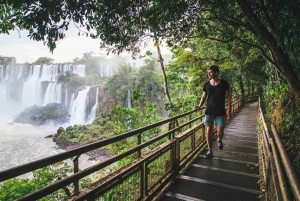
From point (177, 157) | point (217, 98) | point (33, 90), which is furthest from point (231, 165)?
point (33, 90)

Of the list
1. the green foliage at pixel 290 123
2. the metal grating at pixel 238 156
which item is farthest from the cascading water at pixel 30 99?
the green foliage at pixel 290 123

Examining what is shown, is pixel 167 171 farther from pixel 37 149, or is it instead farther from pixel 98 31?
pixel 37 149

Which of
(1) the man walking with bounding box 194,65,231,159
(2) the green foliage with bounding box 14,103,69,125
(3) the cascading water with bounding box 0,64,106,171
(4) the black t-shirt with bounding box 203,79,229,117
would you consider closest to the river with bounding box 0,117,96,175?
(3) the cascading water with bounding box 0,64,106,171

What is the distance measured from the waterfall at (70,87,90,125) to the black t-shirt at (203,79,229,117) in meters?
37.2

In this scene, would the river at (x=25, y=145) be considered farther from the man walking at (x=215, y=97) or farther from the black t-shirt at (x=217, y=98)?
the black t-shirt at (x=217, y=98)

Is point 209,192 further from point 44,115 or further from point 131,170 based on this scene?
point 44,115

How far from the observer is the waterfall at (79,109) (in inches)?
1535

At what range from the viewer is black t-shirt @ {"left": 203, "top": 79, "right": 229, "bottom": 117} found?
3945 mm

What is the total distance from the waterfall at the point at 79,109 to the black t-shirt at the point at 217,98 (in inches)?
1464

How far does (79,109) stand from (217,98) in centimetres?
3870

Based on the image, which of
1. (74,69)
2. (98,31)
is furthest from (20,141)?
(98,31)

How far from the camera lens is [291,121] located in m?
5.48

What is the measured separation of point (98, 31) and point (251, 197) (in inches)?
169

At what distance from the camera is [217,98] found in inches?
156
